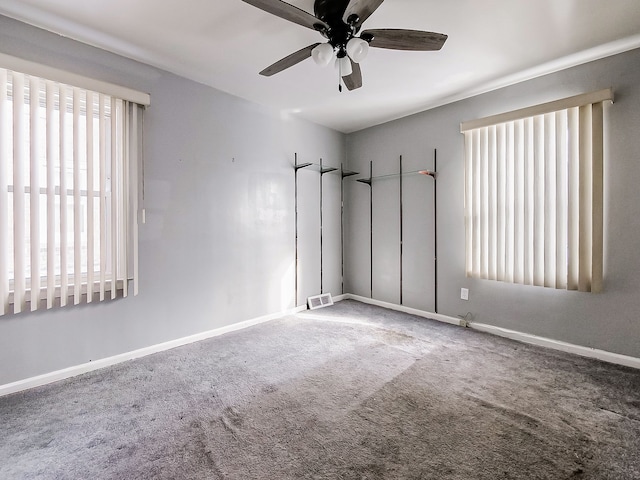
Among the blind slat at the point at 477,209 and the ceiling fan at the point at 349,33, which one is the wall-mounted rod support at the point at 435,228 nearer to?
the blind slat at the point at 477,209

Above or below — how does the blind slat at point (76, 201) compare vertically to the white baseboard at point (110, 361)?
above

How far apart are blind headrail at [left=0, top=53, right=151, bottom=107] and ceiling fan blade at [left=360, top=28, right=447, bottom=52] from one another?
6.41 feet

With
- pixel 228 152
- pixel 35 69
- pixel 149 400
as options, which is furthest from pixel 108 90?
pixel 149 400

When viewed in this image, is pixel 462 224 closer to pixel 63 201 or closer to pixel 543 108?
pixel 543 108

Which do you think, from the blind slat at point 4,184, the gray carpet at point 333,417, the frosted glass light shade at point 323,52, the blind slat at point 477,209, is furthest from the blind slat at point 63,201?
the blind slat at point 477,209

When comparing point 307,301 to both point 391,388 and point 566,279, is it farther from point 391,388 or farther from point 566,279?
point 566,279

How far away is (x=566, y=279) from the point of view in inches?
106

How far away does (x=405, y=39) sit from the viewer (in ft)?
6.02

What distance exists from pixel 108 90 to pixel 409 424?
3.22 m

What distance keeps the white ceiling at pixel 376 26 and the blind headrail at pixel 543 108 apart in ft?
1.10

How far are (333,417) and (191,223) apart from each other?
2173 mm

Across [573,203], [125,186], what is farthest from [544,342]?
[125,186]

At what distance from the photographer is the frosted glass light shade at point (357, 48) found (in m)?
1.78

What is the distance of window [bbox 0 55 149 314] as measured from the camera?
206 centimetres
